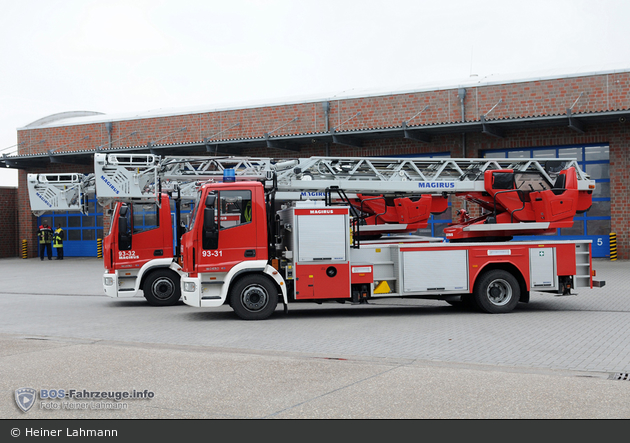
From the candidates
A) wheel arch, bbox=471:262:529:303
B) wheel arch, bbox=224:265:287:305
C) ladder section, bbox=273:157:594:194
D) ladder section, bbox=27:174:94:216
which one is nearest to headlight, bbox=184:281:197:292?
wheel arch, bbox=224:265:287:305

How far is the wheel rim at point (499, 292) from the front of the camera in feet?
39.8

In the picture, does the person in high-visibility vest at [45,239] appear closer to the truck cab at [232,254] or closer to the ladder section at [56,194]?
the ladder section at [56,194]

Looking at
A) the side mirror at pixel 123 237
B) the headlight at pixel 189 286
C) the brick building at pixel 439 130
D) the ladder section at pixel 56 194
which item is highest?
the brick building at pixel 439 130

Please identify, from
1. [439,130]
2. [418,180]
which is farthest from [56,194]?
[439,130]

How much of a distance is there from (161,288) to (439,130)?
13.2 meters

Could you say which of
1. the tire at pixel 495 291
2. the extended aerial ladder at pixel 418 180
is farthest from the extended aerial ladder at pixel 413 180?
the tire at pixel 495 291

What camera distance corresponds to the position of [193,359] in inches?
305

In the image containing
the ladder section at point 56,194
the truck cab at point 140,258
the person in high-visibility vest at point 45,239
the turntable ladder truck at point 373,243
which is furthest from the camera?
the person in high-visibility vest at point 45,239

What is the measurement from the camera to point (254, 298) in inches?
449

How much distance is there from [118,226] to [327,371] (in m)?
8.41

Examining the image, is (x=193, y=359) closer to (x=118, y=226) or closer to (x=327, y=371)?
(x=327, y=371)

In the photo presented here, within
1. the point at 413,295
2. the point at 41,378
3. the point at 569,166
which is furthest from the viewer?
the point at 569,166

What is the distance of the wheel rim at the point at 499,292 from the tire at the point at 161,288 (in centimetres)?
647
